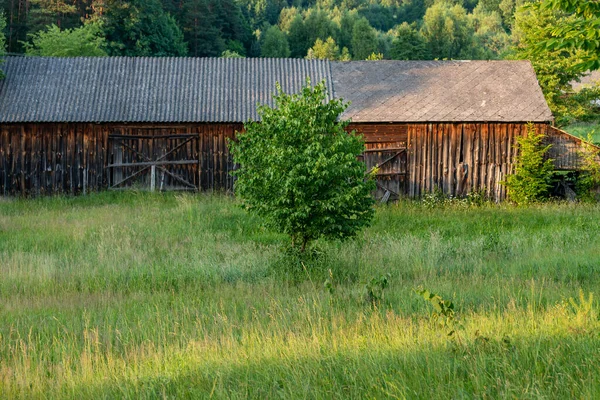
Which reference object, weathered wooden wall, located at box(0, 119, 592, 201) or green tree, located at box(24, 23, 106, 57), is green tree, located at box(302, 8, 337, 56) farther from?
weathered wooden wall, located at box(0, 119, 592, 201)

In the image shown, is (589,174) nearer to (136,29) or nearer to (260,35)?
(136,29)

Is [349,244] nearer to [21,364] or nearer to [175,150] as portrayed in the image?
[21,364]

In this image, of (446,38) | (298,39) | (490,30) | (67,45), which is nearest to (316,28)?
(298,39)

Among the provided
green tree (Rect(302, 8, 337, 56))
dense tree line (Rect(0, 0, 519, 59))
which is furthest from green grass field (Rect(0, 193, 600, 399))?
green tree (Rect(302, 8, 337, 56))

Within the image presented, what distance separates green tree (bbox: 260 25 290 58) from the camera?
6638cm

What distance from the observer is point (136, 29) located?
4056 cm

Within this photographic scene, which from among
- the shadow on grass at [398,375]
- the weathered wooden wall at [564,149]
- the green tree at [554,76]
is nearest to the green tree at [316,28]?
the green tree at [554,76]

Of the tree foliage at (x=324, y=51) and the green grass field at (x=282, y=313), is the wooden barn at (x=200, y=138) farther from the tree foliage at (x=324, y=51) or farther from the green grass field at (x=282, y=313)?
the tree foliage at (x=324, y=51)

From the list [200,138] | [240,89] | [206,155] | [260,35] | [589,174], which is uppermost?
[260,35]

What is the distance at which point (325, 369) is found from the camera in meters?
5.51

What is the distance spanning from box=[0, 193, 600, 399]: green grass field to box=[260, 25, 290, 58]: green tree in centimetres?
5157

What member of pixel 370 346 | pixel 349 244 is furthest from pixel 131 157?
pixel 370 346

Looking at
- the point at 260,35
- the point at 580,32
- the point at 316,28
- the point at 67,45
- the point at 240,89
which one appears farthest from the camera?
the point at 260,35

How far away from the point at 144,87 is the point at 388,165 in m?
8.92
